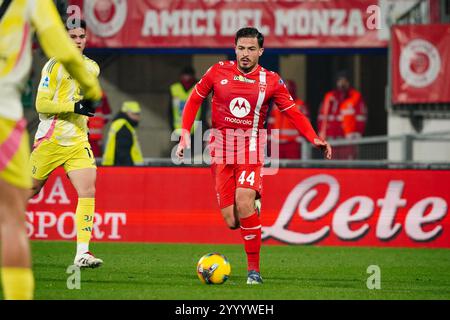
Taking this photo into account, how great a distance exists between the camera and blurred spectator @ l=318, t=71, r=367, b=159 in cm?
1966

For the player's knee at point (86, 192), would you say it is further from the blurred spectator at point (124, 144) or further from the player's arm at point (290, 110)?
the blurred spectator at point (124, 144)

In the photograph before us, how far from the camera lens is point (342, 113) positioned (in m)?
19.8

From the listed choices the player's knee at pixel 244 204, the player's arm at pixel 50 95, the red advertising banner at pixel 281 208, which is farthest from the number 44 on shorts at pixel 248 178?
the red advertising banner at pixel 281 208

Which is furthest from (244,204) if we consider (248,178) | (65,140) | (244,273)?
(65,140)

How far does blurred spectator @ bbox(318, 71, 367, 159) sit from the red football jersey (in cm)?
901

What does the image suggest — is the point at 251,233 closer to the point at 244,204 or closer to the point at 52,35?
the point at 244,204

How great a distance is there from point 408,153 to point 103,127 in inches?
267

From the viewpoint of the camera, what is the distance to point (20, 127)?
664cm

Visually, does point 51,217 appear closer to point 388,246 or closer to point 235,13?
point 388,246

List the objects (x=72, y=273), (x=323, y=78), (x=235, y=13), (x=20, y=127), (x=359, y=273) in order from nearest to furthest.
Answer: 1. (x=20, y=127)
2. (x=72, y=273)
3. (x=359, y=273)
4. (x=235, y=13)
5. (x=323, y=78)

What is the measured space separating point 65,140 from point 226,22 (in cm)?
824

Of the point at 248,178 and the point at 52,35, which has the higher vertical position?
the point at 52,35

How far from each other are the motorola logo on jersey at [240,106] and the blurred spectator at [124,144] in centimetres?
568
